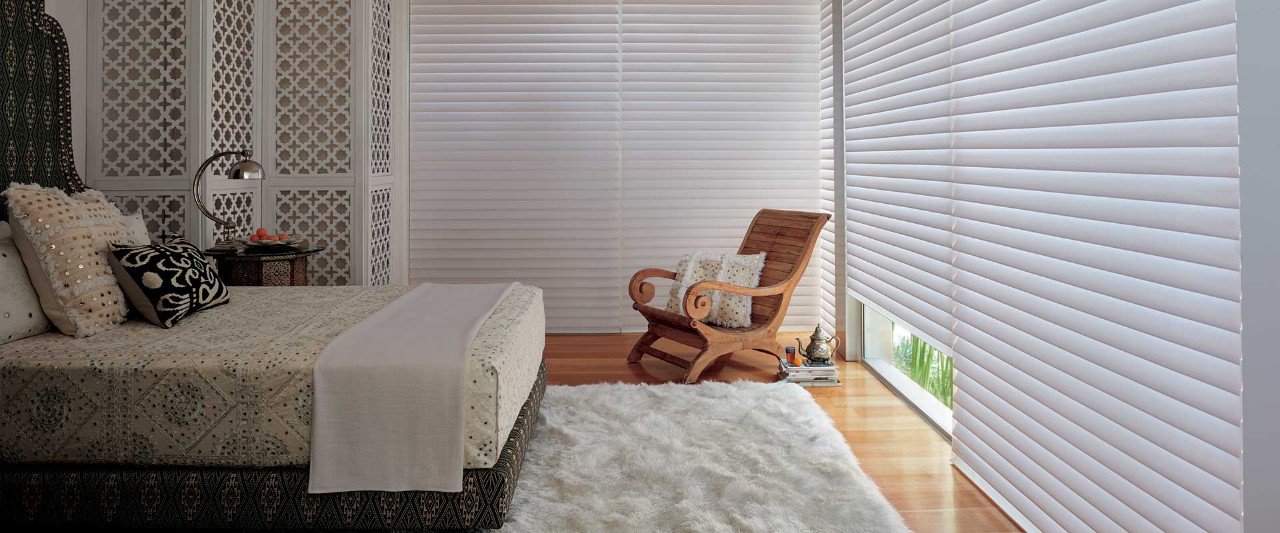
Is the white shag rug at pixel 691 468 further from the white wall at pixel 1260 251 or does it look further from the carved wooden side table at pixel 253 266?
the carved wooden side table at pixel 253 266

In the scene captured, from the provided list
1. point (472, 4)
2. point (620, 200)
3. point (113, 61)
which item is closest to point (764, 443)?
point (620, 200)

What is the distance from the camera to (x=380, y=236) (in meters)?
5.75

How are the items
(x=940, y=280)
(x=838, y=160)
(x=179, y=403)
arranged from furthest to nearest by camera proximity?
(x=838, y=160), (x=940, y=280), (x=179, y=403)

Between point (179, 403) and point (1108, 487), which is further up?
point (179, 403)

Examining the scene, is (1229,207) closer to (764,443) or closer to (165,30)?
(764,443)

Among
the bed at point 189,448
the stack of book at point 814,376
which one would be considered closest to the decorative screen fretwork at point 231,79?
the bed at point 189,448

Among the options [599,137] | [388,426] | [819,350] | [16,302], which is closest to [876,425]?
[819,350]

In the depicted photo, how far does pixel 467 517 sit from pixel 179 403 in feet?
2.77

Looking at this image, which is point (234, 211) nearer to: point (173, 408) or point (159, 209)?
point (159, 209)

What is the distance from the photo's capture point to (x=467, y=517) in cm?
248

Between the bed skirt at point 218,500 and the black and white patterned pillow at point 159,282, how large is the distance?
0.66 meters

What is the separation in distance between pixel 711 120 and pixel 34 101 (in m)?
4.00

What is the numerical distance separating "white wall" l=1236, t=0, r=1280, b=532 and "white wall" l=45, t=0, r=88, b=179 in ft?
14.8

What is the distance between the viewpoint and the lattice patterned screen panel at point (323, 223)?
17.4ft
